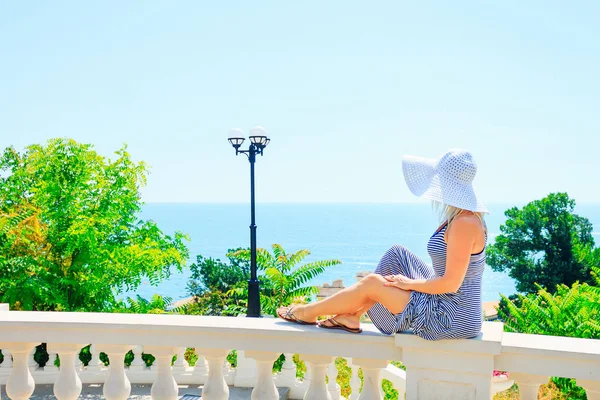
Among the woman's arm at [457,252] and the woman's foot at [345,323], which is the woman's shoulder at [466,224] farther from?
the woman's foot at [345,323]

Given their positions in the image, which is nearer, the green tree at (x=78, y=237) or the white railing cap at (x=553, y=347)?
the white railing cap at (x=553, y=347)

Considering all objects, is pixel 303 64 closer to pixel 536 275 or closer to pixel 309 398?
pixel 536 275

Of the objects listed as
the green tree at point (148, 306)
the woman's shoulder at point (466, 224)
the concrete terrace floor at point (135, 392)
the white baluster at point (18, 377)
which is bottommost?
the concrete terrace floor at point (135, 392)

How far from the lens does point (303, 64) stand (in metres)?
109

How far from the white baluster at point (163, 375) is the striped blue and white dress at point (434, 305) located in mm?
1068

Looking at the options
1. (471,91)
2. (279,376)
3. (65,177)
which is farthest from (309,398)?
(471,91)

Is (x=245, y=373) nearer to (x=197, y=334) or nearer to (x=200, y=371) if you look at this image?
(x=200, y=371)

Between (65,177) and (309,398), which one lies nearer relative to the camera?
(309,398)

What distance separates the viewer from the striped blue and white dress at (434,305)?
2.69 metres

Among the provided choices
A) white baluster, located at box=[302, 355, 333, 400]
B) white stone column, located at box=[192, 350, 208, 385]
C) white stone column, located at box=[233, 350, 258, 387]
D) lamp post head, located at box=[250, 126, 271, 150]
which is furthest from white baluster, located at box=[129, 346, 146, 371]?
lamp post head, located at box=[250, 126, 271, 150]

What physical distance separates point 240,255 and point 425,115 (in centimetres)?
16421

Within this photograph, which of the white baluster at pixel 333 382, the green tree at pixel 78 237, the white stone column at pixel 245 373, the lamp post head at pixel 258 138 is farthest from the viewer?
the lamp post head at pixel 258 138

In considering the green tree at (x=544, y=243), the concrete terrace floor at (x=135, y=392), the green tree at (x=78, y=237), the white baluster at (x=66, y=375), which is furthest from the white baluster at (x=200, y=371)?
the green tree at (x=544, y=243)

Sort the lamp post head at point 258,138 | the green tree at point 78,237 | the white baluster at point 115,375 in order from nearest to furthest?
the white baluster at point 115,375, the green tree at point 78,237, the lamp post head at point 258,138
